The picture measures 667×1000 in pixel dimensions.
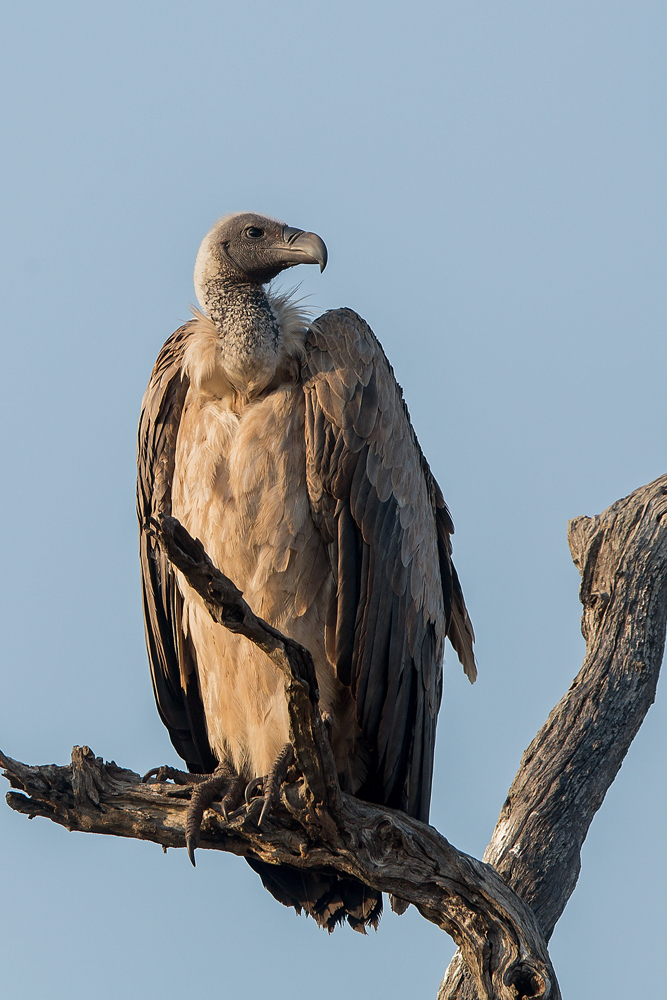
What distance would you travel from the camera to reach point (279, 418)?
566cm

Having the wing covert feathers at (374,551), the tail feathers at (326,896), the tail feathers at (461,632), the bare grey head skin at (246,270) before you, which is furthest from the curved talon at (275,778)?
the bare grey head skin at (246,270)

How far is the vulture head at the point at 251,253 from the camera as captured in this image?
6.03 meters

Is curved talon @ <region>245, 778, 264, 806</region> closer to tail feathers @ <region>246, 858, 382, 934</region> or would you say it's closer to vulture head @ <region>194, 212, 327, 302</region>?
tail feathers @ <region>246, 858, 382, 934</region>

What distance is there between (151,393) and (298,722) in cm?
242

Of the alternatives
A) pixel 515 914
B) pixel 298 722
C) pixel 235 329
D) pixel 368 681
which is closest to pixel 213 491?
pixel 235 329

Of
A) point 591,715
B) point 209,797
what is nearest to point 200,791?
point 209,797

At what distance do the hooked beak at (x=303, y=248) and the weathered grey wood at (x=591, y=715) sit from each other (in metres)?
2.20

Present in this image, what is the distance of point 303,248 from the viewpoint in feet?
19.5

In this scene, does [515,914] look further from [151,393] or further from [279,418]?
[151,393]

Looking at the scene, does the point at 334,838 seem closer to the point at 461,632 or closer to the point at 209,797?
the point at 209,797

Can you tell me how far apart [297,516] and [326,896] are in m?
2.04

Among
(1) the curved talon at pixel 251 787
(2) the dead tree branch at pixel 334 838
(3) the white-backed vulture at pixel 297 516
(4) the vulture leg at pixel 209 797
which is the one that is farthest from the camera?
(3) the white-backed vulture at pixel 297 516

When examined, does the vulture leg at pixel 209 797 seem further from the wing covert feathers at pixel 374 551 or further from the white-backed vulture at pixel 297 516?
the wing covert feathers at pixel 374 551

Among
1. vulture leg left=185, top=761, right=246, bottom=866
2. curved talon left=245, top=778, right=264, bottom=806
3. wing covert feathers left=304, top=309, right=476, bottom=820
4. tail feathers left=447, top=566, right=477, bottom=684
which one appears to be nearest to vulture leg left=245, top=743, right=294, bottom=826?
curved talon left=245, top=778, right=264, bottom=806
